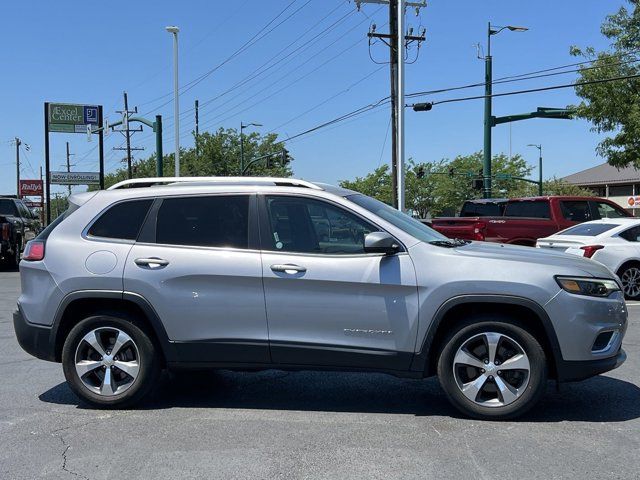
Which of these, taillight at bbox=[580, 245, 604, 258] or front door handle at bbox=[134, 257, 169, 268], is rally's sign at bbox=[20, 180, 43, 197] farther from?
front door handle at bbox=[134, 257, 169, 268]

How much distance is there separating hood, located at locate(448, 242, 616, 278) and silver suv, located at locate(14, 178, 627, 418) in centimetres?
2

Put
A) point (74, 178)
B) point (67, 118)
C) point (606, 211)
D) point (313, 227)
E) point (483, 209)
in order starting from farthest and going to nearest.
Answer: point (74, 178), point (67, 118), point (483, 209), point (606, 211), point (313, 227)

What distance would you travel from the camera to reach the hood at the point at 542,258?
4703 millimetres

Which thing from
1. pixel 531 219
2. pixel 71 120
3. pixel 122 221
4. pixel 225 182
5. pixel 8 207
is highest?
pixel 71 120

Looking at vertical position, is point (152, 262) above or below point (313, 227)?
below

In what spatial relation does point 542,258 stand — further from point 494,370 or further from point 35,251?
point 35,251

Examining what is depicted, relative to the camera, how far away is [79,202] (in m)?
5.46

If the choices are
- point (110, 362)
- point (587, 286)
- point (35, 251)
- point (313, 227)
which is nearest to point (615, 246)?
point (587, 286)

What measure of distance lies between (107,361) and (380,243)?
2.46 m

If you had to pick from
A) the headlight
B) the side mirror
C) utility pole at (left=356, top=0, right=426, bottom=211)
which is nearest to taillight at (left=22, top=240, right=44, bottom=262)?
the side mirror

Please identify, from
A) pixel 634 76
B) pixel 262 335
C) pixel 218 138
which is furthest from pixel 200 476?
pixel 218 138

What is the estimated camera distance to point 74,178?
3506cm

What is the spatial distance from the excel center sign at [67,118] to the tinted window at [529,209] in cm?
2521

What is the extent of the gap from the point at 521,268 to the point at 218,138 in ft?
153
